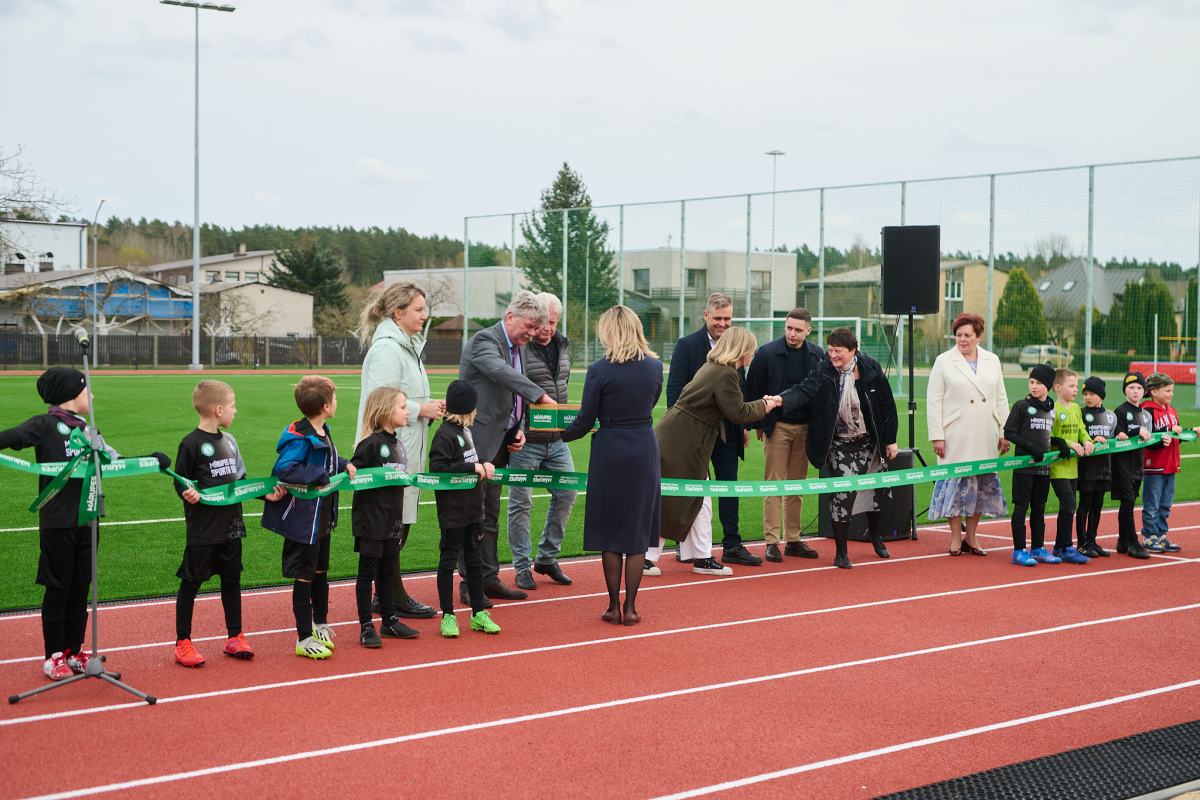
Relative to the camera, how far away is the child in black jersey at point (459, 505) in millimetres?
6039

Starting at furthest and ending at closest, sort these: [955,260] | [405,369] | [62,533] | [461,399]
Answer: [955,260]
[405,369]
[461,399]
[62,533]

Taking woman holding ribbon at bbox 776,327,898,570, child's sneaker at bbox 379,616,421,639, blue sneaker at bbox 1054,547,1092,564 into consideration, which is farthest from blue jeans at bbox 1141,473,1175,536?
child's sneaker at bbox 379,616,421,639

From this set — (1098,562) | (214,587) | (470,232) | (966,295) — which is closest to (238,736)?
(214,587)

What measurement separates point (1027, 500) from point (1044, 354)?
57.9ft

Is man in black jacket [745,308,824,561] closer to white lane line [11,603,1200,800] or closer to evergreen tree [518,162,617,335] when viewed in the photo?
white lane line [11,603,1200,800]

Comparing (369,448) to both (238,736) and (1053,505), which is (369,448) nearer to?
(238,736)

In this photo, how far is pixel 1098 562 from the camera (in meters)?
8.54

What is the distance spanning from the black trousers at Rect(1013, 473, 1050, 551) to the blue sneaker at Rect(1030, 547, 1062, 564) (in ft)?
0.22

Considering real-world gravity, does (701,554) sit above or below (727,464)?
below

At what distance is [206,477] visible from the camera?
5.32 m

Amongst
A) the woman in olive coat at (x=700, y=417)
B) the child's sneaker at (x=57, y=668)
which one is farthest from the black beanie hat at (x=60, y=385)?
the woman in olive coat at (x=700, y=417)

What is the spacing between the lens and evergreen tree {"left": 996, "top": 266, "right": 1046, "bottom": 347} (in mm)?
24688

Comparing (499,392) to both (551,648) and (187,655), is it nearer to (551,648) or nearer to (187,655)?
(551,648)

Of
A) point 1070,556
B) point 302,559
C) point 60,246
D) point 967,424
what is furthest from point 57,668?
point 60,246
